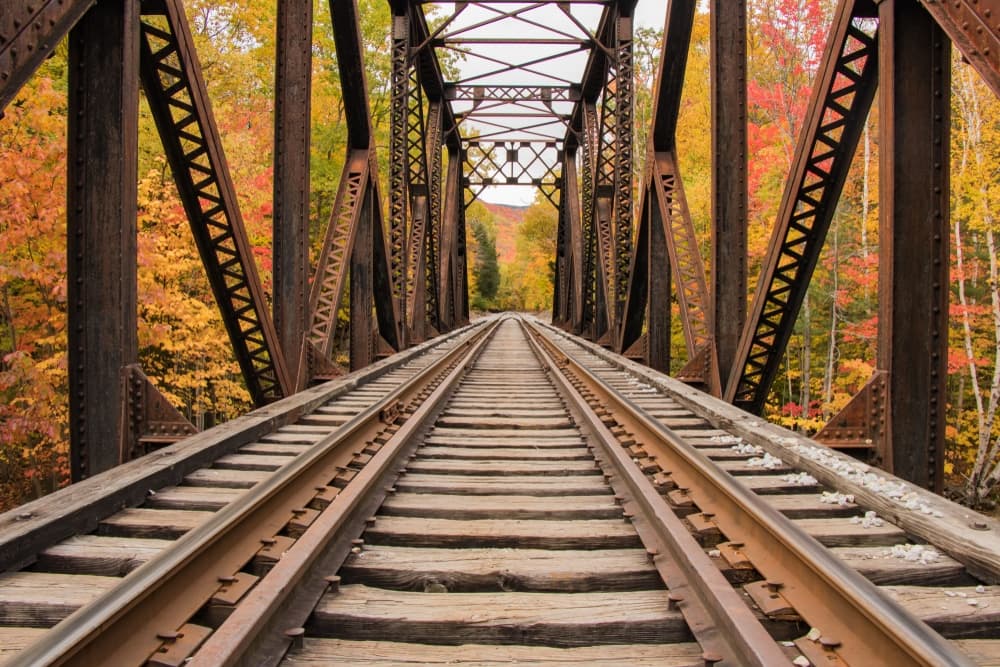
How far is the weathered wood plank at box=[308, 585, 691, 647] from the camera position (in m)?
2.00

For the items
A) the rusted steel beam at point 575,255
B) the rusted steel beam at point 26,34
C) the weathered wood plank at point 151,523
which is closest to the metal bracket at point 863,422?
the weathered wood plank at point 151,523

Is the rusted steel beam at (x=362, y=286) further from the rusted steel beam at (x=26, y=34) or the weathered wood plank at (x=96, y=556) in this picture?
the weathered wood plank at (x=96, y=556)

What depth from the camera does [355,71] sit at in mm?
7750

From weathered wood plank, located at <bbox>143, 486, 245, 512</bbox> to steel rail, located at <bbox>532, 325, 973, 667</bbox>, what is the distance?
2080 millimetres

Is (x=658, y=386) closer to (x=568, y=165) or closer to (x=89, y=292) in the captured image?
(x=89, y=292)

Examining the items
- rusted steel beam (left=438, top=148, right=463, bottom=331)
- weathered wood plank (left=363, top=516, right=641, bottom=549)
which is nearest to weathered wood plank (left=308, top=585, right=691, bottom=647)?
weathered wood plank (left=363, top=516, right=641, bottom=549)

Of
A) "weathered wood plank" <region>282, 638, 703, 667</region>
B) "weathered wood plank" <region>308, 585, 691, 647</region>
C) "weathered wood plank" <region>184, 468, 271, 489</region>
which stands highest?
"weathered wood plank" <region>184, 468, 271, 489</region>

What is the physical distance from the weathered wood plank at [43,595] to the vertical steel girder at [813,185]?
437 cm

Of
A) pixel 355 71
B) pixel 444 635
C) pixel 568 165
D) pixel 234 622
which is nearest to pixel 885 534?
pixel 444 635

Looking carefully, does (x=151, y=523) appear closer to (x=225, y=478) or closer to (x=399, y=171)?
(x=225, y=478)

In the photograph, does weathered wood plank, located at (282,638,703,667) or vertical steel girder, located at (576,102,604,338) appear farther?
vertical steel girder, located at (576,102,604,338)

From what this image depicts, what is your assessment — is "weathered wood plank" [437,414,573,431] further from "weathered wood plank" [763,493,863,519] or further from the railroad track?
"weathered wood plank" [763,493,863,519]

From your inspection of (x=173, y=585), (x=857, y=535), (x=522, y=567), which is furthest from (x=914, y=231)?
(x=173, y=585)

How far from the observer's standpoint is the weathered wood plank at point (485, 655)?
1847 millimetres
